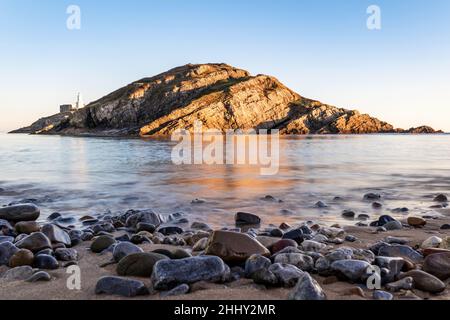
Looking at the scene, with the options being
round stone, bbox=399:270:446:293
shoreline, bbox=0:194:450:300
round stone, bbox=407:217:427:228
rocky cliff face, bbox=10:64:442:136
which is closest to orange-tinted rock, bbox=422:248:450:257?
shoreline, bbox=0:194:450:300

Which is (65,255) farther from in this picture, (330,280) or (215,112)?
(215,112)

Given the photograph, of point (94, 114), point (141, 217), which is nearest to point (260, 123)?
point (94, 114)

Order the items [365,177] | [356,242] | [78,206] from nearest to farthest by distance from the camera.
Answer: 1. [356,242]
2. [78,206]
3. [365,177]

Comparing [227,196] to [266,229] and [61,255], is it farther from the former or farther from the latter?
[61,255]

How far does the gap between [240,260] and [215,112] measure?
13639 cm

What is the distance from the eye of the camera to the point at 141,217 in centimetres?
870

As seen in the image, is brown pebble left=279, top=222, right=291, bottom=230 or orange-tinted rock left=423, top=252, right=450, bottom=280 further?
brown pebble left=279, top=222, right=291, bottom=230

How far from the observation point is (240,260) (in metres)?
5.41

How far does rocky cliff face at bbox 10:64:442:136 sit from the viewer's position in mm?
140500

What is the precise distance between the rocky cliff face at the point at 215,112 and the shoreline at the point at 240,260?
123 m

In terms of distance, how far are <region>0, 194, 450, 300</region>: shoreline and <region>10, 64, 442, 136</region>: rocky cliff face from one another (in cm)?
12264

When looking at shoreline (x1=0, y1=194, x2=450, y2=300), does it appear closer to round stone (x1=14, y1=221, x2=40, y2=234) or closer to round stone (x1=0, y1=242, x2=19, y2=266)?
round stone (x1=14, y1=221, x2=40, y2=234)
